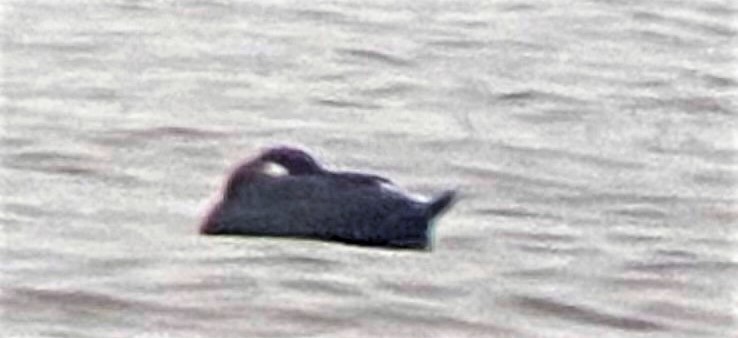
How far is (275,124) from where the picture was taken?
3387 mm

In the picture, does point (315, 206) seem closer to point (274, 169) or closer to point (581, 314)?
point (274, 169)

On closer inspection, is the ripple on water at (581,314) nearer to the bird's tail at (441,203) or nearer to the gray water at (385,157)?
the gray water at (385,157)

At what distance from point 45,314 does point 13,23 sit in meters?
1.19

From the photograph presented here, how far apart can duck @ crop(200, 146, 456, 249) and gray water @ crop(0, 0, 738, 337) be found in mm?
22

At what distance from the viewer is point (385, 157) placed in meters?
3.23

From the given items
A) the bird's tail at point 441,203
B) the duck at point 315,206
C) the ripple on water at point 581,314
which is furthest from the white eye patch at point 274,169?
the ripple on water at point 581,314

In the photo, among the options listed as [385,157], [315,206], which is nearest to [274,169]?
[315,206]

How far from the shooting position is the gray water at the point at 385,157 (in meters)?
2.74

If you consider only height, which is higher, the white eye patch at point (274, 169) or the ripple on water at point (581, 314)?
the white eye patch at point (274, 169)

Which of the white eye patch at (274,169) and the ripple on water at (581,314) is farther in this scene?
the white eye patch at (274,169)

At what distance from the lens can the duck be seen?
2795 mm

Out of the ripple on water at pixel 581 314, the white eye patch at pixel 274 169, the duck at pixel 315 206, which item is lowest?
the ripple on water at pixel 581 314

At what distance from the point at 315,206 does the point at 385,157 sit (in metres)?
0.44

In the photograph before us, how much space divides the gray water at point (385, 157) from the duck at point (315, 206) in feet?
0.07
